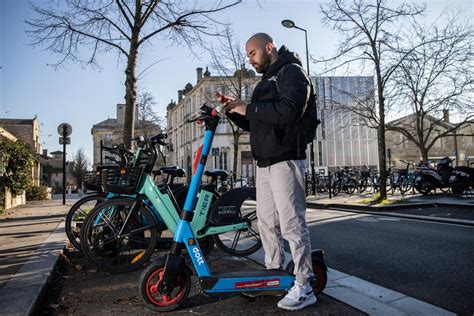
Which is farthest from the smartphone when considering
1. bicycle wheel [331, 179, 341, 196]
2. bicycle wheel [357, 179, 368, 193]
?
bicycle wheel [357, 179, 368, 193]

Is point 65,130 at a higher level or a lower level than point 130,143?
higher

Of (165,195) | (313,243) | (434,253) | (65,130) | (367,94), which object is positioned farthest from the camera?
(367,94)

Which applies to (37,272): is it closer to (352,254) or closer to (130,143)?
(352,254)

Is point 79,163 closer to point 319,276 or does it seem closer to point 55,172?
point 55,172

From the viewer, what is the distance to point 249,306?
271 centimetres

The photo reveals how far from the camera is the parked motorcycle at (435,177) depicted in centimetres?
1418

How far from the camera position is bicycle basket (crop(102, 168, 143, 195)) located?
374cm

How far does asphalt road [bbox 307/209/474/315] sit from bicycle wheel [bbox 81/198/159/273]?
2.14 metres

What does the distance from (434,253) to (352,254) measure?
1044 mm

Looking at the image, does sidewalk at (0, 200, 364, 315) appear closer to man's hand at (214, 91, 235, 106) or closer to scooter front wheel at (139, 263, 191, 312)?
scooter front wheel at (139, 263, 191, 312)

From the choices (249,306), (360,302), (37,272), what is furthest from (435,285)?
(37,272)

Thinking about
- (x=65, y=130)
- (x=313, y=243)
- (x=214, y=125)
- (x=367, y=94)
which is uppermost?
(x=367, y=94)

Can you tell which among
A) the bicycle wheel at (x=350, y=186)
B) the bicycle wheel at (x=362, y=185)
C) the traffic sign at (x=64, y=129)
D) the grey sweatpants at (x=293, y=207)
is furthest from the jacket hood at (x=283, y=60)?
the bicycle wheel at (x=362, y=185)

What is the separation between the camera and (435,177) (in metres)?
14.4
